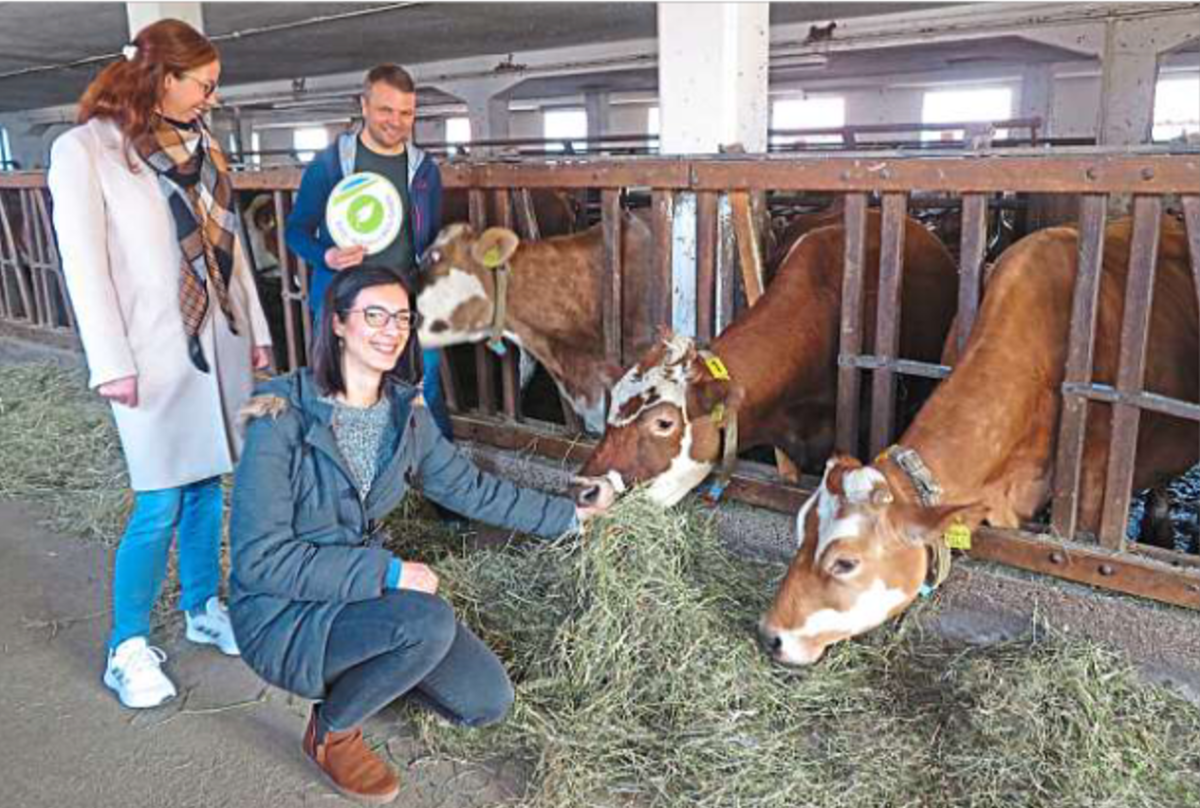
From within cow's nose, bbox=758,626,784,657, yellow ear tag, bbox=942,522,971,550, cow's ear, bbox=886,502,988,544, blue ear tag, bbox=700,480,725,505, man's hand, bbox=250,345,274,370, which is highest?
man's hand, bbox=250,345,274,370

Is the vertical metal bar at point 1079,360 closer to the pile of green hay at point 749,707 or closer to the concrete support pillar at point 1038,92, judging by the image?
the pile of green hay at point 749,707

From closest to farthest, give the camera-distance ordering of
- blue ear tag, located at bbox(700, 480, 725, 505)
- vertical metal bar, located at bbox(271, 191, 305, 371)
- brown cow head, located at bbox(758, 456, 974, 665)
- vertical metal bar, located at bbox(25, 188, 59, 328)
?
1. brown cow head, located at bbox(758, 456, 974, 665)
2. blue ear tag, located at bbox(700, 480, 725, 505)
3. vertical metal bar, located at bbox(271, 191, 305, 371)
4. vertical metal bar, located at bbox(25, 188, 59, 328)

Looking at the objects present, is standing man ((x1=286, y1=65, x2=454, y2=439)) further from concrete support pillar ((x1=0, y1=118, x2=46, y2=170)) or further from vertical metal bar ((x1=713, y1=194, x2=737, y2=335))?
concrete support pillar ((x1=0, y1=118, x2=46, y2=170))

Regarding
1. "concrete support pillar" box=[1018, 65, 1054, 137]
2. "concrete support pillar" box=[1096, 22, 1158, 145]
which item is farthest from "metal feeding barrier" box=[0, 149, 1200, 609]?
"concrete support pillar" box=[1018, 65, 1054, 137]

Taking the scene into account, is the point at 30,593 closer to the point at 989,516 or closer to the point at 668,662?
the point at 668,662

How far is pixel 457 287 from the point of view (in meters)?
4.49

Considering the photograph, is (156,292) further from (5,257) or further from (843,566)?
(5,257)

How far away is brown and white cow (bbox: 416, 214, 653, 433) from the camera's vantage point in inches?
175

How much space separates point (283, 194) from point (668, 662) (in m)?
3.81

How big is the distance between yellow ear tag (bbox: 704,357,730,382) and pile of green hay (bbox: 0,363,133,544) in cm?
274

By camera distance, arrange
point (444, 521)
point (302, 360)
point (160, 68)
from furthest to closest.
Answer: point (302, 360)
point (444, 521)
point (160, 68)

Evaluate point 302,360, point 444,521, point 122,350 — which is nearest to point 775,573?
point 444,521

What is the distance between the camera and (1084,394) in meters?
2.95

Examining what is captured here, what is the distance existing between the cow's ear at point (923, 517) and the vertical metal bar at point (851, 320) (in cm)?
82
